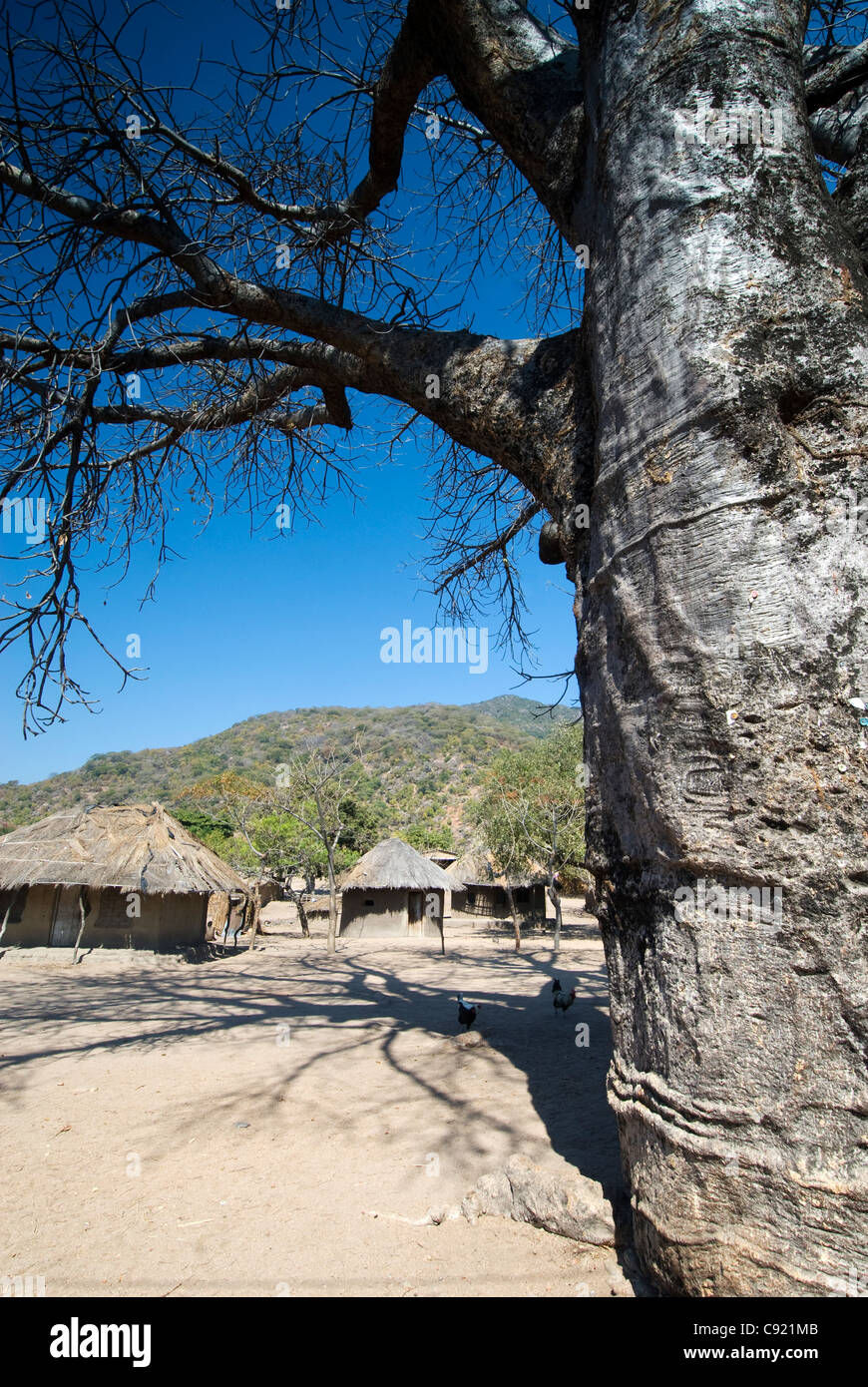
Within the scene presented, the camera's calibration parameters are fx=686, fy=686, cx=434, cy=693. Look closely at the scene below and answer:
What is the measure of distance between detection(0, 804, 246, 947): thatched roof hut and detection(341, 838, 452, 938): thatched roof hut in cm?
599

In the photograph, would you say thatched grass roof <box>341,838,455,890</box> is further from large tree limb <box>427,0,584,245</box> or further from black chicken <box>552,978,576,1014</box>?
large tree limb <box>427,0,584,245</box>

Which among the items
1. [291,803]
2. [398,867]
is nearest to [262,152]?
[398,867]

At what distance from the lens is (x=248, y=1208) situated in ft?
8.96

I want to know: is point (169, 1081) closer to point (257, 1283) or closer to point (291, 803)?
point (257, 1283)

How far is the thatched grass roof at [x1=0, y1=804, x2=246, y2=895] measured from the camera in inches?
543

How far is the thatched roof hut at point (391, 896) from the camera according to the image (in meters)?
20.3

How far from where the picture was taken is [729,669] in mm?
1688

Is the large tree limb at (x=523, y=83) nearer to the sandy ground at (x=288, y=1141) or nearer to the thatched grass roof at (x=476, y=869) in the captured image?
the sandy ground at (x=288, y=1141)

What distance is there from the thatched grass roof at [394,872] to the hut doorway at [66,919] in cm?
737

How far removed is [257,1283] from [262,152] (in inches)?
203

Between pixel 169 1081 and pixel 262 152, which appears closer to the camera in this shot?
pixel 262 152

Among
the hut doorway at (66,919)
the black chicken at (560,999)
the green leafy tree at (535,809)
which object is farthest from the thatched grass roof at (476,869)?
the black chicken at (560,999)

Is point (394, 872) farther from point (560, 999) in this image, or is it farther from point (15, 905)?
point (560, 999)

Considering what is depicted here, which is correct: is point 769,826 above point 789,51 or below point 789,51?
below
